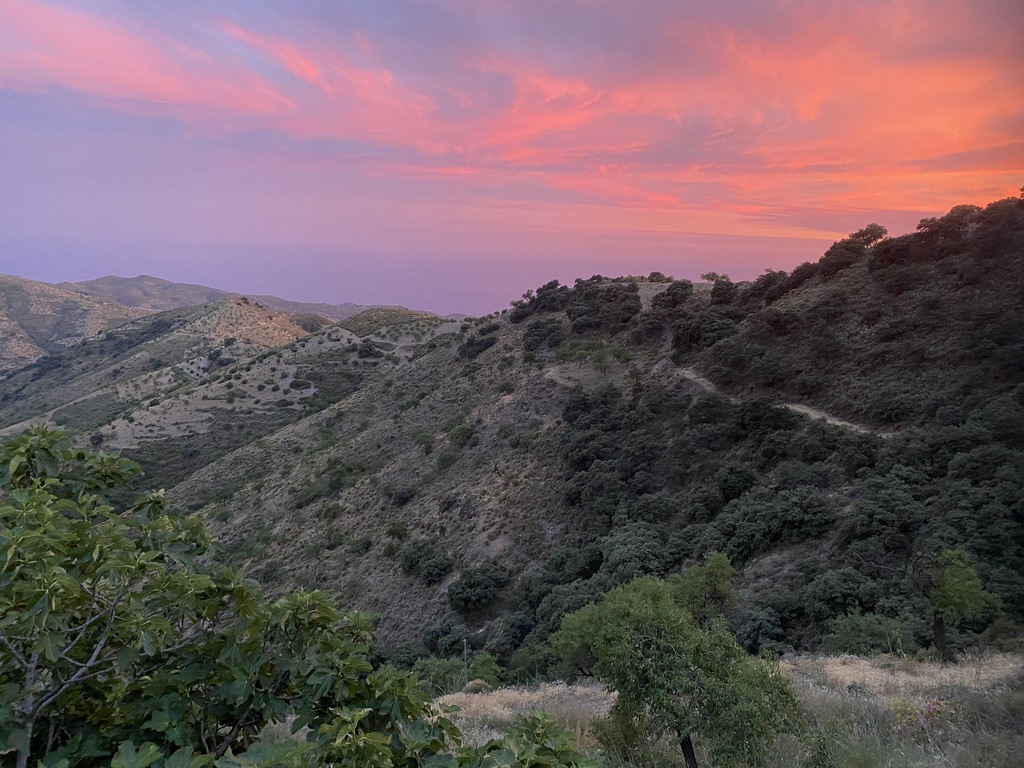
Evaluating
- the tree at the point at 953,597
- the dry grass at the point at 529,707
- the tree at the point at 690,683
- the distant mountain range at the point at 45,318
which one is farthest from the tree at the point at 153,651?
the distant mountain range at the point at 45,318

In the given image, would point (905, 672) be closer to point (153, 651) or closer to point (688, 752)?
point (688, 752)

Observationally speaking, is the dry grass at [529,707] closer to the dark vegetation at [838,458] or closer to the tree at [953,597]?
the dark vegetation at [838,458]

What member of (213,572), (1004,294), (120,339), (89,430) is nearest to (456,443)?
(1004,294)

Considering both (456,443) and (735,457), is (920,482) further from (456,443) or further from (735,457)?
(456,443)

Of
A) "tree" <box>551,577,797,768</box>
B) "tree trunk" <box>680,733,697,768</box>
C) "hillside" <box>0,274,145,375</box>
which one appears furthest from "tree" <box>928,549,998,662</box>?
"hillside" <box>0,274,145,375</box>

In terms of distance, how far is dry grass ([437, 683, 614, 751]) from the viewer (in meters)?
7.45

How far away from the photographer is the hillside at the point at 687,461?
1734cm

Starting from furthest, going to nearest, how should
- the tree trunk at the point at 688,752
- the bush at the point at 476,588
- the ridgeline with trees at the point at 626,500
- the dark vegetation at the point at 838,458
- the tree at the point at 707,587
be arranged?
the bush at the point at 476,588, the tree at the point at 707,587, the dark vegetation at the point at 838,458, the tree trunk at the point at 688,752, the ridgeline with trees at the point at 626,500

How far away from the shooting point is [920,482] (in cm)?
1922

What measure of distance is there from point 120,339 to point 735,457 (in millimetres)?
120789

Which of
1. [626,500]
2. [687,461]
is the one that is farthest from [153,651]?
[687,461]

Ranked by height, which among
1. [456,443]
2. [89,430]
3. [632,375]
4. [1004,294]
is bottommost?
[89,430]

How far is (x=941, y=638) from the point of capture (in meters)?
12.5

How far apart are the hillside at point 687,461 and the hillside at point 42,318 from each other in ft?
328
